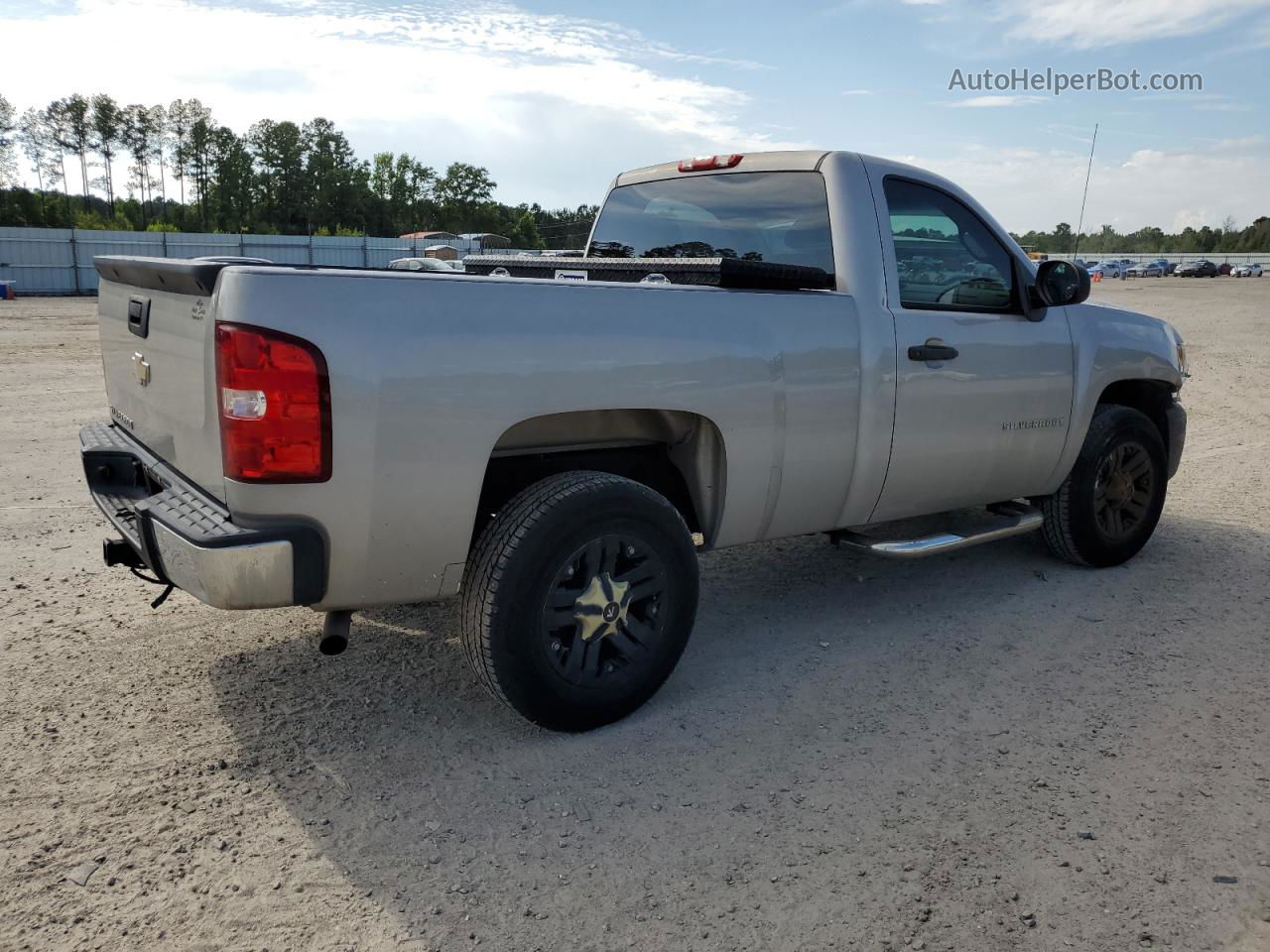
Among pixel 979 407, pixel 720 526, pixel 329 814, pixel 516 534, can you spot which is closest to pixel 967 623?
pixel 979 407

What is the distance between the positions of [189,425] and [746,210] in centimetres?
258

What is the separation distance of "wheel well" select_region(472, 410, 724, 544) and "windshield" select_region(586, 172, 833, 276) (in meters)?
0.98

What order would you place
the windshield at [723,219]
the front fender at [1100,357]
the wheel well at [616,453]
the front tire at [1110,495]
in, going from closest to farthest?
1. the wheel well at [616,453]
2. the windshield at [723,219]
3. the front fender at [1100,357]
4. the front tire at [1110,495]

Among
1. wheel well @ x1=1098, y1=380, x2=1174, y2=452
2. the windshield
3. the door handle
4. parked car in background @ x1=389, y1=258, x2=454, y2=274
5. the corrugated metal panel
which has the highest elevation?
the windshield

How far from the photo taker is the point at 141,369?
350cm

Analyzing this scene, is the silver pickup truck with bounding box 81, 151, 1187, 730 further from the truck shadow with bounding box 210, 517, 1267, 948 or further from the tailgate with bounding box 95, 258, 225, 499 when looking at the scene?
the truck shadow with bounding box 210, 517, 1267, 948

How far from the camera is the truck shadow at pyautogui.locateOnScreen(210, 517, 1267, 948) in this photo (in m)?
2.79

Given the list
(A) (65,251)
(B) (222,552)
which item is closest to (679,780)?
(B) (222,552)

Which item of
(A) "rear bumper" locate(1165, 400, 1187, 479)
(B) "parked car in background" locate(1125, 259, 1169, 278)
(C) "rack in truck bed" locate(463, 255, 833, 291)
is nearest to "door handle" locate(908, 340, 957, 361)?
(C) "rack in truck bed" locate(463, 255, 833, 291)

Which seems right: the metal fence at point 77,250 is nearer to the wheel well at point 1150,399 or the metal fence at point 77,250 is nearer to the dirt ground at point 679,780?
the wheel well at point 1150,399

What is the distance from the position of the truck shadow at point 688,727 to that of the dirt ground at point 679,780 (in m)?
0.01

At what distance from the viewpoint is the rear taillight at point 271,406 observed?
2746mm

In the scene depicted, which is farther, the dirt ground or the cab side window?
the cab side window

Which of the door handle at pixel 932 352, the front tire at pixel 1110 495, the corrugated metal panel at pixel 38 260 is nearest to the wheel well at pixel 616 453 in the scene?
the door handle at pixel 932 352
